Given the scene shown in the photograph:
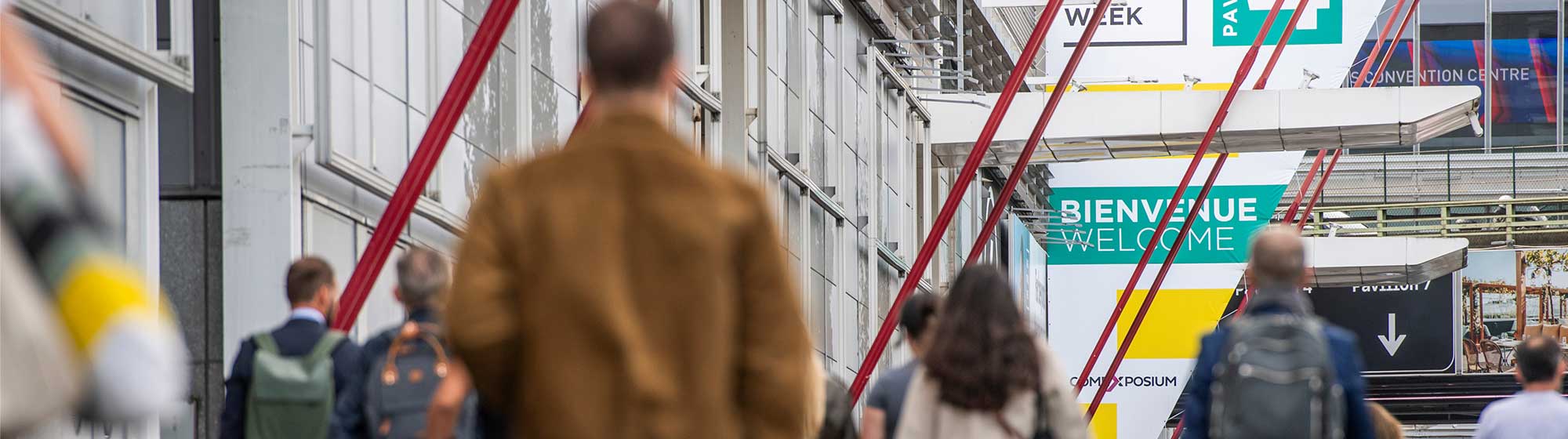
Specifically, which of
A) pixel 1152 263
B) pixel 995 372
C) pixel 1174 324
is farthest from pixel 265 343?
pixel 1152 263

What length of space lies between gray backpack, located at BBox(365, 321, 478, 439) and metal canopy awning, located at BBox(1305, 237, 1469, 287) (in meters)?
30.5

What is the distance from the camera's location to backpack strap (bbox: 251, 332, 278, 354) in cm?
757

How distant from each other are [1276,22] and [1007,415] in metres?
23.8

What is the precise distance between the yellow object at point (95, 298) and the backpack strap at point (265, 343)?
4.91 m

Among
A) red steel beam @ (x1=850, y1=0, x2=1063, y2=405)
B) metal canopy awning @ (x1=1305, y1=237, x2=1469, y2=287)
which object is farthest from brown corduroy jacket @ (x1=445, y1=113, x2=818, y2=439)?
metal canopy awning @ (x1=1305, y1=237, x2=1469, y2=287)

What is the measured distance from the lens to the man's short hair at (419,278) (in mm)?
7137

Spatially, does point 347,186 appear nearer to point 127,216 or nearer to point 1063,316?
point 127,216

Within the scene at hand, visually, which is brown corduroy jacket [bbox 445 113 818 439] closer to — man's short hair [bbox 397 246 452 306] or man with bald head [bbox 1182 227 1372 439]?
man with bald head [bbox 1182 227 1372 439]

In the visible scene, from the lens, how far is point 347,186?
11477mm

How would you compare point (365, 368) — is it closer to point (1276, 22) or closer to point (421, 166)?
point (421, 166)

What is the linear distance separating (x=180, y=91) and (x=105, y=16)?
1323mm

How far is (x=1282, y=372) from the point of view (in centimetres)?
650

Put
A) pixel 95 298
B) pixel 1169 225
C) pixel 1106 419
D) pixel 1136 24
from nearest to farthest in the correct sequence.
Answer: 1. pixel 95 298
2. pixel 1136 24
3. pixel 1169 225
4. pixel 1106 419

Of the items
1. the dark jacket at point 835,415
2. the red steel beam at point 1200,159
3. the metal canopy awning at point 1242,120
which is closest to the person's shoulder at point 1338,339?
the dark jacket at point 835,415
